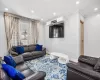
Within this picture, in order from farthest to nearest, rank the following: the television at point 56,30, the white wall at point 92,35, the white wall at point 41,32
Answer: the white wall at point 41,32 < the television at point 56,30 < the white wall at point 92,35

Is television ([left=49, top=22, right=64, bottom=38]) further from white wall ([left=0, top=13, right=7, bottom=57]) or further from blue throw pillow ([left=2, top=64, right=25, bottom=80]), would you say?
blue throw pillow ([left=2, top=64, right=25, bottom=80])

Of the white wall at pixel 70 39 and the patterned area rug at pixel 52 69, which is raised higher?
the white wall at pixel 70 39

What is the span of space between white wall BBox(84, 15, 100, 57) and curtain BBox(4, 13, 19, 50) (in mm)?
4296

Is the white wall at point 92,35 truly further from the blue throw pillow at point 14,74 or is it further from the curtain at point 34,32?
the blue throw pillow at point 14,74

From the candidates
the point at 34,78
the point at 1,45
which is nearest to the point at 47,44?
the point at 1,45

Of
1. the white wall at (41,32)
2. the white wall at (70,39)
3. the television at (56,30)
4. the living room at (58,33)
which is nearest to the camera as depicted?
the living room at (58,33)

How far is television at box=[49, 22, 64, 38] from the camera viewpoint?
4.69m

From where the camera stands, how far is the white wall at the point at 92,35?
4.01 m

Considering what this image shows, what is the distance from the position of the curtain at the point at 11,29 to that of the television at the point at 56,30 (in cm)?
230

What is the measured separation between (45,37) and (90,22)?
3.44 meters

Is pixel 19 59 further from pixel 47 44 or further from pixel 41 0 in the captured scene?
pixel 47 44

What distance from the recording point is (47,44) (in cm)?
603

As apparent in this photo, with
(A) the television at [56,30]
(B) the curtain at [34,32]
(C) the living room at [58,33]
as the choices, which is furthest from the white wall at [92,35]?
(B) the curtain at [34,32]

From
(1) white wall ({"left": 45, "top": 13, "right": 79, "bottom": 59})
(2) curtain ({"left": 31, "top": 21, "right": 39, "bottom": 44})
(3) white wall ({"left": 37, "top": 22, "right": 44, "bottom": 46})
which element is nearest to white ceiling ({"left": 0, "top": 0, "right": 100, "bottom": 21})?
(1) white wall ({"left": 45, "top": 13, "right": 79, "bottom": 59})
